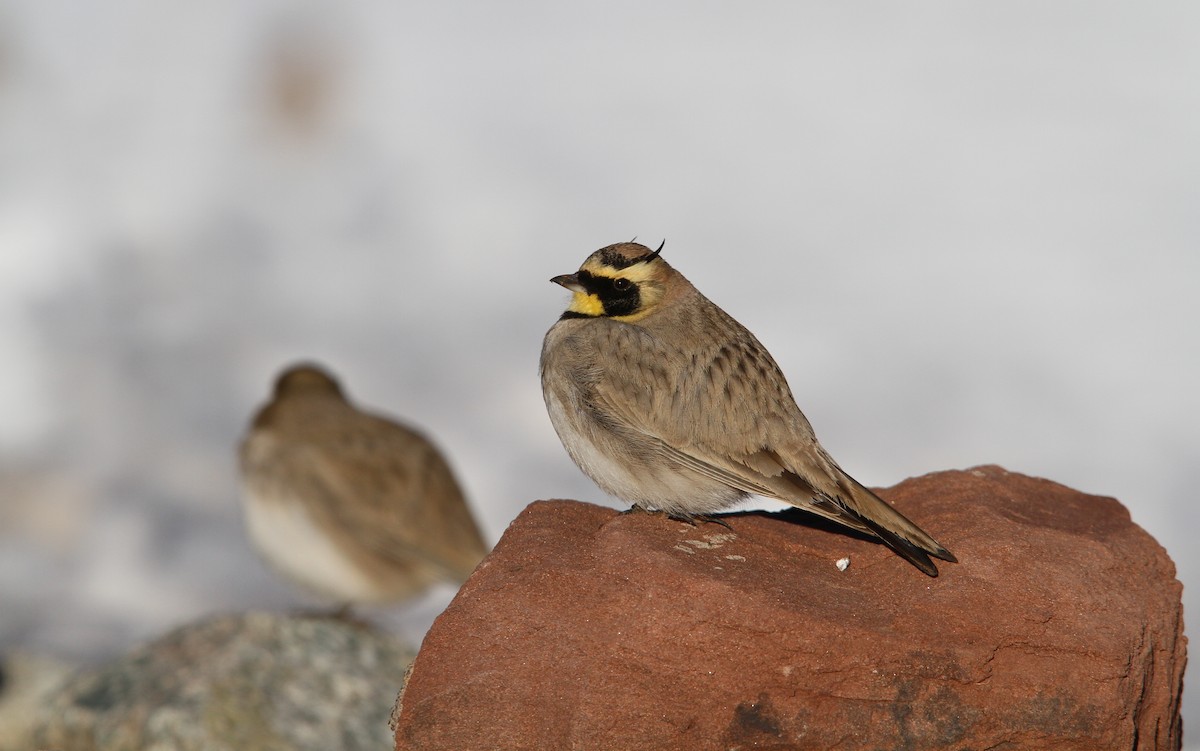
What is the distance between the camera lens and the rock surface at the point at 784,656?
623cm

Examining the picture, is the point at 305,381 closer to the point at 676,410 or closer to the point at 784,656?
the point at 676,410

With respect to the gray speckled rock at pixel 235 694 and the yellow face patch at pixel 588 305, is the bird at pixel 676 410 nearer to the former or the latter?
the yellow face patch at pixel 588 305

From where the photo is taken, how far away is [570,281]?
802cm

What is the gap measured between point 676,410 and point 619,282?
1.01m

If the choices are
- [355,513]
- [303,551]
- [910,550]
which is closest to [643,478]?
[910,550]

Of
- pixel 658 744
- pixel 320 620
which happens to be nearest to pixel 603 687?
pixel 658 744

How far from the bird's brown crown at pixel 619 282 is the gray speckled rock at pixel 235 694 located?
4089mm

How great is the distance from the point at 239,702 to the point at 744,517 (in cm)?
446

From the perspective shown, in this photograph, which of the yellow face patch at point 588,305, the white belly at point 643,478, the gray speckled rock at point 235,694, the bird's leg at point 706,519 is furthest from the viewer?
the gray speckled rock at point 235,694

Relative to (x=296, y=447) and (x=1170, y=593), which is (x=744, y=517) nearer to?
(x=1170, y=593)

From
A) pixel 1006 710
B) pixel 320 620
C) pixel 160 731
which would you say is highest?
pixel 1006 710

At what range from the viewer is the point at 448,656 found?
6.51m

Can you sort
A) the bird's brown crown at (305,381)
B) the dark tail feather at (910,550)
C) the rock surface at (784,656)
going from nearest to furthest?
the rock surface at (784,656) → the dark tail feather at (910,550) → the bird's brown crown at (305,381)

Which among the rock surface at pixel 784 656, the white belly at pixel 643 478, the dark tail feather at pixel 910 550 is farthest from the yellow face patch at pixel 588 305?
the dark tail feather at pixel 910 550
